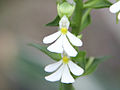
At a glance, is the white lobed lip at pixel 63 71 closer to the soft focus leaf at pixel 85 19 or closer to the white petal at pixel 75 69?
the white petal at pixel 75 69

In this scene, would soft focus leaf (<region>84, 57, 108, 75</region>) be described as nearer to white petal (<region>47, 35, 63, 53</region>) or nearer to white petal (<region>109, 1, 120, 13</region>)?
white petal (<region>47, 35, 63, 53</region>)

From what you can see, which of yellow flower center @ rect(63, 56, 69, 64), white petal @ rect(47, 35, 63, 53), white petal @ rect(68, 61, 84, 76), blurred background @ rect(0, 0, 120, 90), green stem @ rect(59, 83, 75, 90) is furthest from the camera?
blurred background @ rect(0, 0, 120, 90)

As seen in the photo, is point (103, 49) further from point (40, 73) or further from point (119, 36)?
point (40, 73)

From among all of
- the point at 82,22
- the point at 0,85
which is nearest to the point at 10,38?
the point at 0,85

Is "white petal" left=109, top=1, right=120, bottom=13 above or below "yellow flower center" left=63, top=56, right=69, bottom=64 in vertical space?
above

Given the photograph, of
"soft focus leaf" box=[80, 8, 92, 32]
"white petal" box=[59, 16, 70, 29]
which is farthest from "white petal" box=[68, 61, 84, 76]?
"soft focus leaf" box=[80, 8, 92, 32]

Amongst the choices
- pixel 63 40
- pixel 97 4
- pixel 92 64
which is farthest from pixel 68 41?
pixel 92 64

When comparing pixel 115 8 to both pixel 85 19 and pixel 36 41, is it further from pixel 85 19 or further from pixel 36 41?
pixel 36 41
